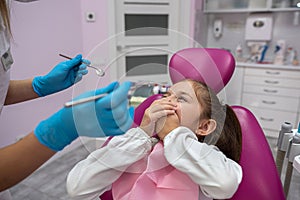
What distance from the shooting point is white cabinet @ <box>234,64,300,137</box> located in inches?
110

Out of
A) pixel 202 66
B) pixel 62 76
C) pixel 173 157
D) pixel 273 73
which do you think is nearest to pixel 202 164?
pixel 173 157

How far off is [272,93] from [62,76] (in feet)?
8.46

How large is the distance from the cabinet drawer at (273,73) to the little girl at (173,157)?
2135 mm

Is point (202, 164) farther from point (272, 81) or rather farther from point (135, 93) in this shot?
point (272, 81)

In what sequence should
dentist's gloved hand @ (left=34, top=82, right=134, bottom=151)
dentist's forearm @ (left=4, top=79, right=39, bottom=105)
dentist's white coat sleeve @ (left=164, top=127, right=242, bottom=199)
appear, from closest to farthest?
dentist's gloved hand @ (left=34, top=82, right=134, bottom=151) → dentist's white coat sleeve @ (left=164, top=127, right=242, bottom=199) → dentist's forearm @ (left=4, top=79, right=39, bottom=105)

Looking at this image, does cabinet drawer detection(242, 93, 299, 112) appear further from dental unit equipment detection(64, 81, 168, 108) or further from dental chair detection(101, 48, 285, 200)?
dental unit equipment detection(64, 81, 168, 108)

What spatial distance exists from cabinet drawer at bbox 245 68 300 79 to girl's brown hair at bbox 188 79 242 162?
2.10 metres

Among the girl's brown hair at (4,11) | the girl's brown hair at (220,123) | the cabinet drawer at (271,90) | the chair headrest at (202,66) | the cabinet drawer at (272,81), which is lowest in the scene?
the cabinet drawer at (271,90)

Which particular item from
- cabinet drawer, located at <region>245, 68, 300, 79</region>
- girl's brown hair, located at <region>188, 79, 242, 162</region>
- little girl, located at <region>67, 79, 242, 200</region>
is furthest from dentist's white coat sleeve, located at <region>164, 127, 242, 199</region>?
cabinet drawer, located at <region>245, 68, 300, 79</region>

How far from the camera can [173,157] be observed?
803 mm

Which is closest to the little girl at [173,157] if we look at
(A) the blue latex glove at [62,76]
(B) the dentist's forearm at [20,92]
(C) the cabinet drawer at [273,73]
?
(A) the blue latex glove at [62,76]

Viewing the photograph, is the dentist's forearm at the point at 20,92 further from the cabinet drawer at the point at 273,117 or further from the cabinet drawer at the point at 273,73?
the cabinet drawer at the point at 273,117

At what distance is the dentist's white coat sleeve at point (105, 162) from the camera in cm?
82

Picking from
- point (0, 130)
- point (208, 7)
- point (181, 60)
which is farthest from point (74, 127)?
point (208, 7)
